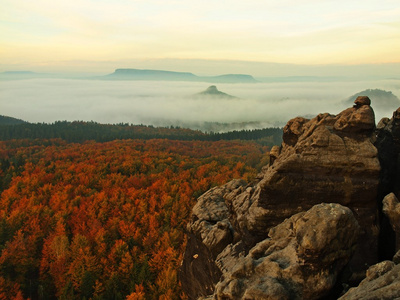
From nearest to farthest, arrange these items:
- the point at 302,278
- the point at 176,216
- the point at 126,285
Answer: the point at 302,278 < the point at 126,285 < the point at 176,216

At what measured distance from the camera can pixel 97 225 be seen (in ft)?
223

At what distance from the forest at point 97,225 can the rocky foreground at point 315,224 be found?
28.3 meters

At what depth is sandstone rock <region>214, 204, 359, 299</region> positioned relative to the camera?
1312 cm

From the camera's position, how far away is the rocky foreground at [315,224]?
43.8 ft

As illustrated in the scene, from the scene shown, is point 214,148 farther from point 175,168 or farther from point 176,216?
point 176,216

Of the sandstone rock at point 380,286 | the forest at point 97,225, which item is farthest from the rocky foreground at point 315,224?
the forest at point 97,225

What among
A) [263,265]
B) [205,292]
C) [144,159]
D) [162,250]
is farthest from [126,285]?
[144,159]

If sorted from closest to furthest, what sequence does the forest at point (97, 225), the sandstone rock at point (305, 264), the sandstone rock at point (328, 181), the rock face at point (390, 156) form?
1. the sandstone rock at point (305, 264)
2. the sandstone rock at point (328, 181)
3. the rock face at point (390, 156)
4. the forest at point (97, 225)

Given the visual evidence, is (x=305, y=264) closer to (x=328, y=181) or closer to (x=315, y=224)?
(x=315, y=224)

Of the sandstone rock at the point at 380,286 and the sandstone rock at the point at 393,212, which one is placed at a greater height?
the sandstone rock at the point at 393,212

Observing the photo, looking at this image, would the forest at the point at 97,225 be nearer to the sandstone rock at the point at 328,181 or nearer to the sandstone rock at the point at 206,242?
the sandstone rock at the point at 206,242

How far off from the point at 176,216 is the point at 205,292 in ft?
164

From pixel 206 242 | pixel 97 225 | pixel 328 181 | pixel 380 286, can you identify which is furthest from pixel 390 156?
pixel 97 225

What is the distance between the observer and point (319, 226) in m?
13.6
